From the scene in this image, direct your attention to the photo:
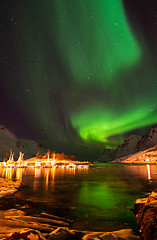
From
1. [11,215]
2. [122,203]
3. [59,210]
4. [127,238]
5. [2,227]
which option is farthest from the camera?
[122,203]

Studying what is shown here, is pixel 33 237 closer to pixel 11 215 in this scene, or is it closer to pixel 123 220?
pixel 11 215

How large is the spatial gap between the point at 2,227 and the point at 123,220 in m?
10.6

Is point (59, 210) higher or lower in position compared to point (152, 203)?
lower

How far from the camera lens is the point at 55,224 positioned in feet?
48.2

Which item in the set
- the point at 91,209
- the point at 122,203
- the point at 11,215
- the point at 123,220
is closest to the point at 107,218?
the point at 123,220

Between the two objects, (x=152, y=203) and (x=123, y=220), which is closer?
(x=152, y=203)

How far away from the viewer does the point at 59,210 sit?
1942cm

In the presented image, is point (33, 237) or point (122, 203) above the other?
point (33, 237)

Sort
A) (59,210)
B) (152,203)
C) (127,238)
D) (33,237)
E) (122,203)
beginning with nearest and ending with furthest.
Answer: (33,237) < (127,238) < (152,203) < (59,210) < (122,203)

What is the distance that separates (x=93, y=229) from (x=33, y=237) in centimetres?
572

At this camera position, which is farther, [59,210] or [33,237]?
[59,210]

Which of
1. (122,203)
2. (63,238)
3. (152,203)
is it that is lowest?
(122,203)

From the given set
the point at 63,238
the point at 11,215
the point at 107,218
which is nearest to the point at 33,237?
the point at 63,238

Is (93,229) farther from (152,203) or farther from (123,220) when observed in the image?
(152,203)
